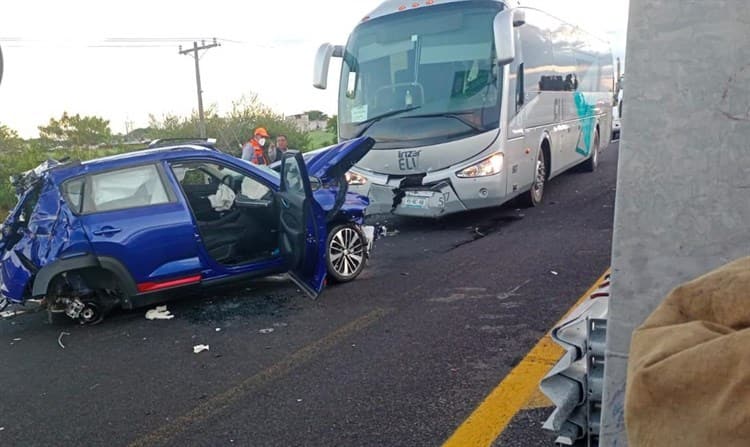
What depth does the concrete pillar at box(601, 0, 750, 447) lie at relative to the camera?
1774mm

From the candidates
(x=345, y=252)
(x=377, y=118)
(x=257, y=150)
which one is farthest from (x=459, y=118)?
(x=257, y=150)

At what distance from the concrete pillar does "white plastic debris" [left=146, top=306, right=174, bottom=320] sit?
4.57 m

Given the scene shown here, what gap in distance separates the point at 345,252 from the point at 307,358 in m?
2.13

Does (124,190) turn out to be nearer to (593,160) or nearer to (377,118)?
(377,118)

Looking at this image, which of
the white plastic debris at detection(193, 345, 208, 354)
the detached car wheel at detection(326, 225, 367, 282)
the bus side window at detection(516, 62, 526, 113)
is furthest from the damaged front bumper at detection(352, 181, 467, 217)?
the white plastic debris at detection(193, 345, 208, 354)

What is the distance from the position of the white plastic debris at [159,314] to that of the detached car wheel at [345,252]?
1.57 m

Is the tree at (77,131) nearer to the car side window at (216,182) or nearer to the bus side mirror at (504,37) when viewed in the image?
the car side window at (216,182)

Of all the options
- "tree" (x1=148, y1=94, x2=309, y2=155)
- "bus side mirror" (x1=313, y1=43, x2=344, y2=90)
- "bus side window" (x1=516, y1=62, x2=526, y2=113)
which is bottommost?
"tree" (x1=148, y1=94, x2=309, y2=155)

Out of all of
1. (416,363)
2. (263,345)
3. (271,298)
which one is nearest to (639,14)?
(416,363)

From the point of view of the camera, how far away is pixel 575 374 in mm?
2482

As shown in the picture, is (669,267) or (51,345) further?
(51,345)

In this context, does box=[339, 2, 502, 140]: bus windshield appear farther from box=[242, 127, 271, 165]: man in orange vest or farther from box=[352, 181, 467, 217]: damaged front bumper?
box=[242, 127, 271, 165]: man in orange vest

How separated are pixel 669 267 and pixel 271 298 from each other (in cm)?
456

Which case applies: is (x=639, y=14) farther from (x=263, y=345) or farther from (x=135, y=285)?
(x=135, y=285)
